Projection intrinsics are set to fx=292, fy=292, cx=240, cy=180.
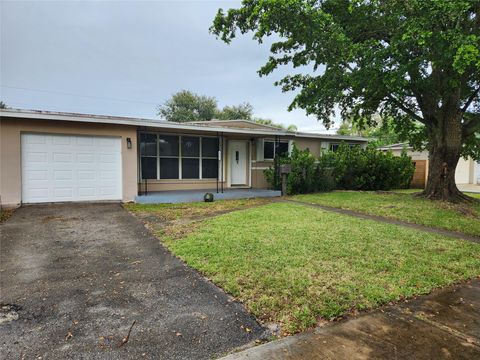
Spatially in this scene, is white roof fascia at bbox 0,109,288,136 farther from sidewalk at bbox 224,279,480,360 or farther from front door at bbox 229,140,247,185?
sidewalk at bbox 224,279,480,360

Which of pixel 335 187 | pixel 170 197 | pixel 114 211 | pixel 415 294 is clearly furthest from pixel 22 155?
pixel 335 187

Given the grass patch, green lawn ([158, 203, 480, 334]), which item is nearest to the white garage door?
the grass patch

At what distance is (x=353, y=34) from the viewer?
9.52 m

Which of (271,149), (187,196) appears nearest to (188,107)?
(271,149)

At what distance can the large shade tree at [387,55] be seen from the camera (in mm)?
6871

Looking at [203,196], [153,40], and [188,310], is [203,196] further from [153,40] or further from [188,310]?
[153,40]

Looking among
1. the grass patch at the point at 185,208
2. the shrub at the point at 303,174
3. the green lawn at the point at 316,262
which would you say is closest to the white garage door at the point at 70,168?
the grass patch at the point at 185,208

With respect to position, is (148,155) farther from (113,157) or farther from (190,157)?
(190,157)

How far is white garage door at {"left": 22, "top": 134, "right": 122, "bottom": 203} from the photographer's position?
8.60 meters

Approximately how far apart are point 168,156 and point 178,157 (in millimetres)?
407

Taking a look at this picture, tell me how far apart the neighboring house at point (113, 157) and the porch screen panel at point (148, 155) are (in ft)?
0.12

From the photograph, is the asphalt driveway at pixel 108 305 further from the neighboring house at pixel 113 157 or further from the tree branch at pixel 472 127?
the tree branch at pixel 472 127

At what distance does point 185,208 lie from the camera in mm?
8914

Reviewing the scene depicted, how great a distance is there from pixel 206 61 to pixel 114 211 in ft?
62.4
